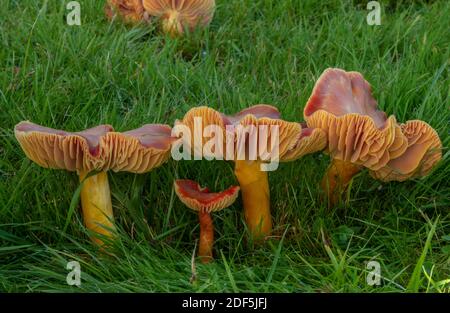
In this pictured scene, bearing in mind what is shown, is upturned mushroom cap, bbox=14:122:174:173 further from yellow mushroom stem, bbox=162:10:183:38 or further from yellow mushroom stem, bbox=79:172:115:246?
yellow mushroom stem, bbox=162:10:183:38

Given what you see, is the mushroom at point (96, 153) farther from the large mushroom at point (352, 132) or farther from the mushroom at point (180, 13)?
the mushroom at point (180, 13)

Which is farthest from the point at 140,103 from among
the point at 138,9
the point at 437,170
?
the point at 437,170

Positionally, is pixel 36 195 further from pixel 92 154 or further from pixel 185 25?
pixel 185 25

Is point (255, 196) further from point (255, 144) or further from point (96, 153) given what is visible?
point (96, 153)

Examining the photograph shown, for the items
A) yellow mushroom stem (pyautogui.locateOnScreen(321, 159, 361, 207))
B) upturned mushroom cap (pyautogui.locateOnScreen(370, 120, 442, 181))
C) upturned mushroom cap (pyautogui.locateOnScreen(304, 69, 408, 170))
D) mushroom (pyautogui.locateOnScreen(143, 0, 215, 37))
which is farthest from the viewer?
mushroom (pyautogui.locateOnScreen(143, 0, 215, 37))

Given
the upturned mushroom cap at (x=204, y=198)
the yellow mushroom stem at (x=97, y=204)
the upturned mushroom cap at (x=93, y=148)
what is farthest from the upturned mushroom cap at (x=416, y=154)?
the yellow mushroom stem at (x=97, y=204)

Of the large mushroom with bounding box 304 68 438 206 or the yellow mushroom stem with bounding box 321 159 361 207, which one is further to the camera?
the yellow mushroom stem with bounding box 321 159 361 207

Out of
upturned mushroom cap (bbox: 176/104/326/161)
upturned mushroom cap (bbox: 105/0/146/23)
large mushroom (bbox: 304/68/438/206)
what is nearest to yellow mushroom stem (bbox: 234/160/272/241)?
upturned mushroom cap (bbox: 176/104/326/161)
